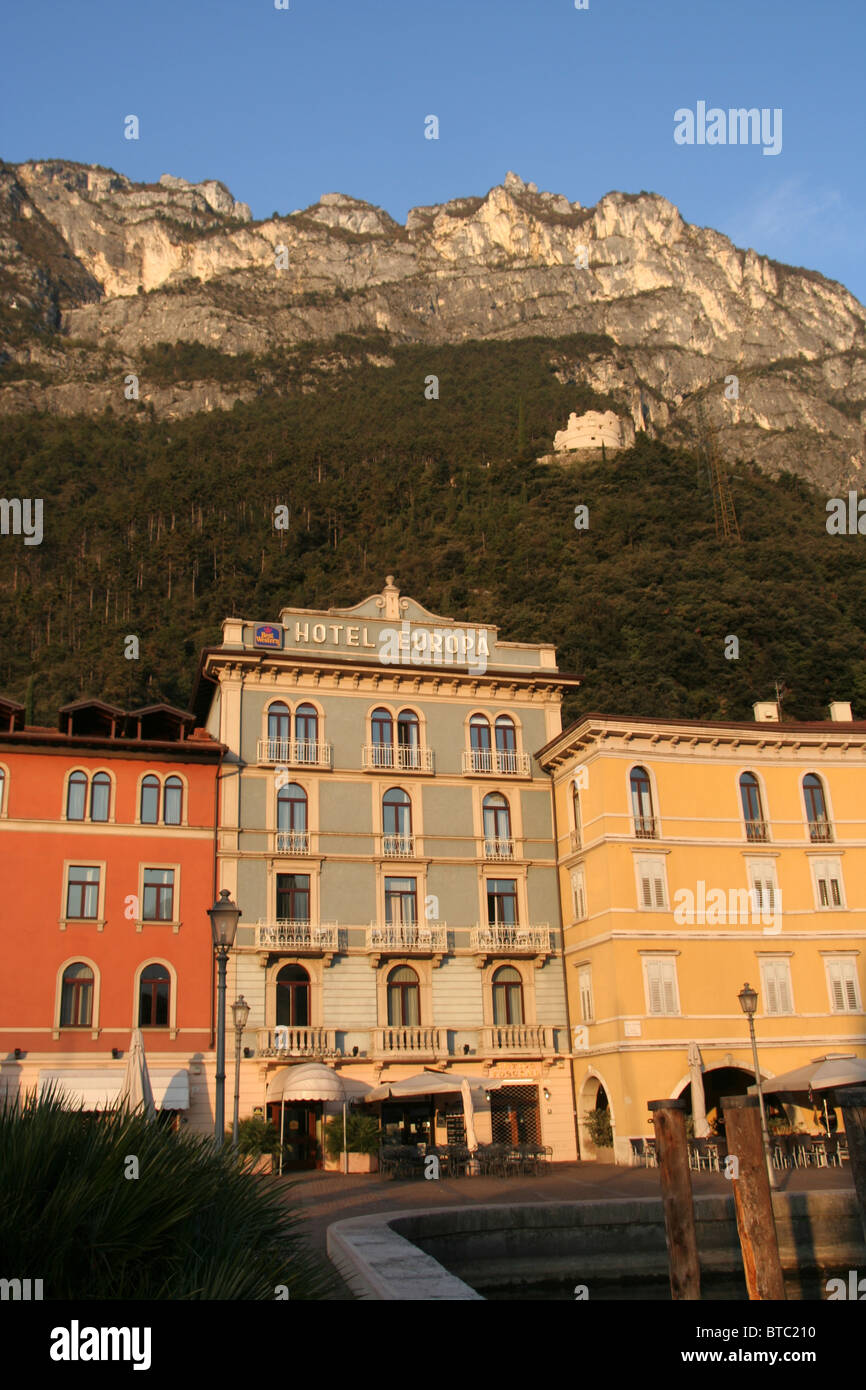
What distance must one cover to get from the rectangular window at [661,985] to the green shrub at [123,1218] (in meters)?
26.0

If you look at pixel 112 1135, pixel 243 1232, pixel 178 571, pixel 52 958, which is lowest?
pixel 243 1232

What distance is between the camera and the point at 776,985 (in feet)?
117

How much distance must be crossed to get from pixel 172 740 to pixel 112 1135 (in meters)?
28.3

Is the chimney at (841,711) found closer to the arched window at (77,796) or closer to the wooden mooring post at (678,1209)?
the arched window at (77,796)

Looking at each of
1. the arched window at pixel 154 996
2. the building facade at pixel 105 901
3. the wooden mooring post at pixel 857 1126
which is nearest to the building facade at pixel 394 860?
the building facade at pixel 105 901

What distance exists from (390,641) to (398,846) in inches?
272

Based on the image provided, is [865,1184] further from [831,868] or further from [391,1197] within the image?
[831,868]

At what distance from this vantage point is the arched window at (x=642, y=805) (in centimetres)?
3603

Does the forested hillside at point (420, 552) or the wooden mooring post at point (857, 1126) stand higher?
the forested hillside at point (420, 552)

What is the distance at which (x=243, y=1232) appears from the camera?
914cm

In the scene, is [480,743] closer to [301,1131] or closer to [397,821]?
[397,821]

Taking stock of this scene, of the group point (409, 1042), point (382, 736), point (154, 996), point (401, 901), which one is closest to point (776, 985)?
point (409, 1042)
